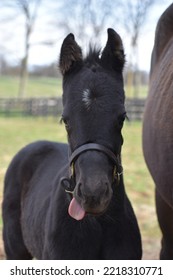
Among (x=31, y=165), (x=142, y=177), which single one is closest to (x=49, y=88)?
(x=142, y=177)

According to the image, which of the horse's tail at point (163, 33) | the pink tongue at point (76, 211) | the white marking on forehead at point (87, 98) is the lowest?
the pink tongue at point (76, 211)

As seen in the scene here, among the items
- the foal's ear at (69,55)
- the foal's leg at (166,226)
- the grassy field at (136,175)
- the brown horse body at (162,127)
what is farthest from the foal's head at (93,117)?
the grassy field at (136,175)

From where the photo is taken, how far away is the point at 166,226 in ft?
10.8

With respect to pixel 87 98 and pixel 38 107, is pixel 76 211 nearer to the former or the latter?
pixel 87 98

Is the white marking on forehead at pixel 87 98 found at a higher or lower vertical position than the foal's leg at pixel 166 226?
higher

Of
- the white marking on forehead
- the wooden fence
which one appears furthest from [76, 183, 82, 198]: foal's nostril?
the wooden fence

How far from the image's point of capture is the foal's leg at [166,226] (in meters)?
3.25

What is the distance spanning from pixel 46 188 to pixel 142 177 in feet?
16.2

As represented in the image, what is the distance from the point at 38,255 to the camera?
2727 millimetres

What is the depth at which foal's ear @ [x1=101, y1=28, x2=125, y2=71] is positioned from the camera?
2248mm

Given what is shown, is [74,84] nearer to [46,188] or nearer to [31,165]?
[46,188]

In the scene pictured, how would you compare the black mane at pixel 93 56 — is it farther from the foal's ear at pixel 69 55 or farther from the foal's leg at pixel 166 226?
the foal's leg at pixel 166 226

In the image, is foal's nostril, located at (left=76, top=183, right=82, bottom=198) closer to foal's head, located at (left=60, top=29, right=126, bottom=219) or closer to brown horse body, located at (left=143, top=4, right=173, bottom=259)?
foal's head, located at (left=60, top=29, right=126, bottom=219)
